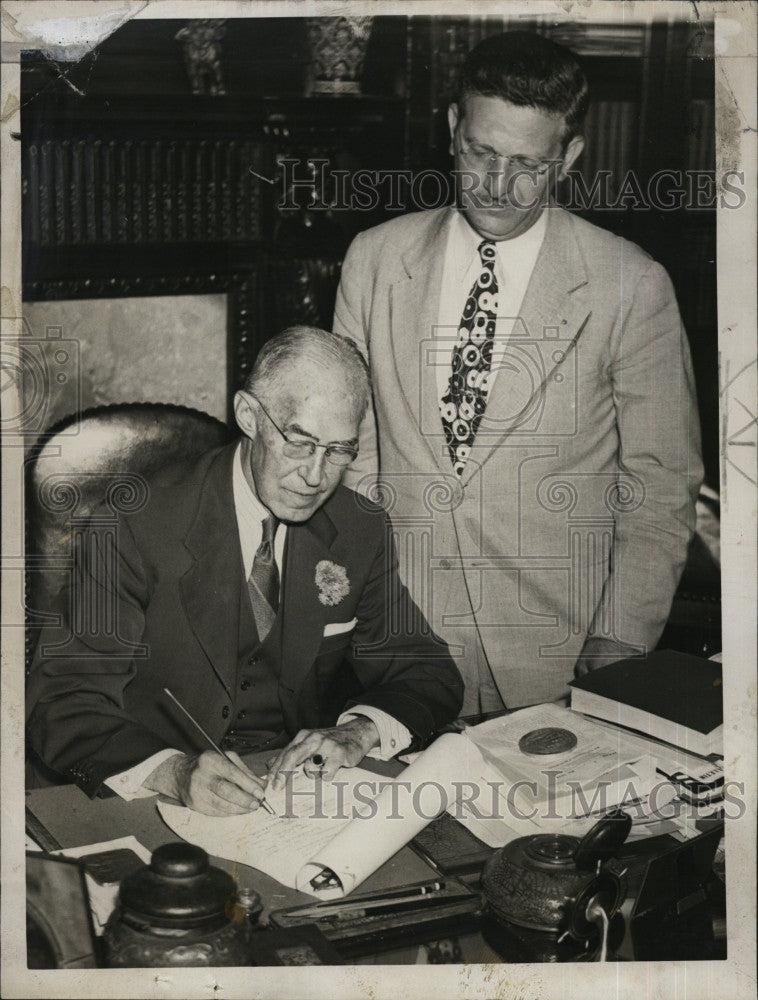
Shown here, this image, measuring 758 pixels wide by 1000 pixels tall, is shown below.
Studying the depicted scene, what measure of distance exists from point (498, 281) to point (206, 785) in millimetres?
1120

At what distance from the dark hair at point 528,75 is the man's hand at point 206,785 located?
1.34m

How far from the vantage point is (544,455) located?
2176mm

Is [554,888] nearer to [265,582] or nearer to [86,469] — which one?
[265,582]

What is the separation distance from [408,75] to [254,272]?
0.48 meters

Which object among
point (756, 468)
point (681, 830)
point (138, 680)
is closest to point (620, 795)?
point (681, 830)

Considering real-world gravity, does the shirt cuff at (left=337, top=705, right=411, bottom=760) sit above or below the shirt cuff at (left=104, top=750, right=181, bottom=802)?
above

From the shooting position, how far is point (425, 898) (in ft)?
6.42

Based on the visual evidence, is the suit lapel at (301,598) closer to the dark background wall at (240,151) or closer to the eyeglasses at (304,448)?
the eyeglasses at (304,448)

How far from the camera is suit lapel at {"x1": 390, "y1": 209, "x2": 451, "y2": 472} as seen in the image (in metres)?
2.15

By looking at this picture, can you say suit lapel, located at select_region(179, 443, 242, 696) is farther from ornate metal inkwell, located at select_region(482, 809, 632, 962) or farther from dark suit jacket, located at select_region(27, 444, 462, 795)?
ornate metal inkwell, located at select_region(482, 809, 632, 962)

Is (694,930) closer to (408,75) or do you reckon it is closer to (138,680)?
(138,680)

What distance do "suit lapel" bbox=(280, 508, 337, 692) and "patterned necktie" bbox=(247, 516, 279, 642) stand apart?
0.07 ft

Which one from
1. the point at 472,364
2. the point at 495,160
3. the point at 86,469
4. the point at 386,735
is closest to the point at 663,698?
the point at 386,735

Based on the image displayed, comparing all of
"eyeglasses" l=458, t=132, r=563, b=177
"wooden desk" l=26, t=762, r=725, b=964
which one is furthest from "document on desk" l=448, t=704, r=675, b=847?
"eyeglasses" l=458, t=132, r=563, b=177
